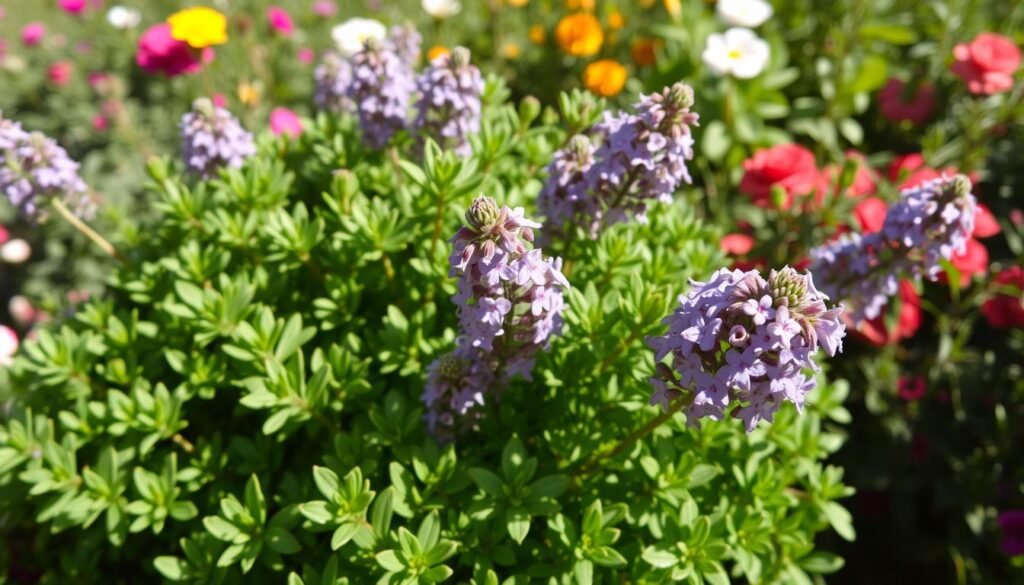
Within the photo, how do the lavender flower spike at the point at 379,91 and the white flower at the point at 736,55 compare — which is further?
the white flower at the point at 736,55

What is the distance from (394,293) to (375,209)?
0.88 feet

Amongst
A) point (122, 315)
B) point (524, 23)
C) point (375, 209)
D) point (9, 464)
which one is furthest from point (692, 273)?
point (524, 23)

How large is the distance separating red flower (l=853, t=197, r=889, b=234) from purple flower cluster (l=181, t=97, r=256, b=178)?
2.12 m

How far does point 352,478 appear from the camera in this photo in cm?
157

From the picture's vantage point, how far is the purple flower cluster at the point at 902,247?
1916mm

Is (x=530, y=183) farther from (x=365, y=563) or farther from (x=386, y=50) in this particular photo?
(x=365, y=563)

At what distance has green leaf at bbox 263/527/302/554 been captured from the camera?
1.68m

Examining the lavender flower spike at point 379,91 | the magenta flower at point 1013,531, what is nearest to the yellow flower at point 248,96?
the lavender flower spike at point 379,91

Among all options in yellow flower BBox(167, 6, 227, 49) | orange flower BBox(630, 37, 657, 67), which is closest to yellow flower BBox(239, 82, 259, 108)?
yellow flower BBox(167, 6, 227, 49)

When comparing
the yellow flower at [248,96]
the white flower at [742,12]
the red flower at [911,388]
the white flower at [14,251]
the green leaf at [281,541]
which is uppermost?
the white flower at [742,12]

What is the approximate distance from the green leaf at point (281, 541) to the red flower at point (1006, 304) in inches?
99.6

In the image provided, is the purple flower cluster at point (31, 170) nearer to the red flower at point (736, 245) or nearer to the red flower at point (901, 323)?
Answer: the red flower at point (736, 245)

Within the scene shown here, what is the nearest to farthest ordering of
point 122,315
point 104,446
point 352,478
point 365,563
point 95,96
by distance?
1. point 352,478
2. point 365,563
3. point 104,446
4. point 122,315
5. point 95,96

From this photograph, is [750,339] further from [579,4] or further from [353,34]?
[579,4]
